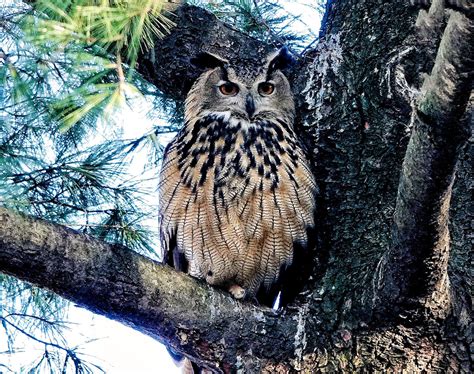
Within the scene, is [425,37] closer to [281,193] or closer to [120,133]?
[281,193]

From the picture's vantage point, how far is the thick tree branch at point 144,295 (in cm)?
164

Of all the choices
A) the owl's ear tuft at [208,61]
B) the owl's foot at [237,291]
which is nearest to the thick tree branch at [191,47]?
the owl's ear tuft at [208,61]

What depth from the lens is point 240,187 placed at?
2357 millimetres

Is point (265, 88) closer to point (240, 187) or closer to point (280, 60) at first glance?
point (280, 60)

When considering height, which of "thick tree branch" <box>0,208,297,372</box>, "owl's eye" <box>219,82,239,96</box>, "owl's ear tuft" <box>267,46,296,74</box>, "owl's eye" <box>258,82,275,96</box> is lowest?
"thick tree branch" <box>0,208,297,372</box>

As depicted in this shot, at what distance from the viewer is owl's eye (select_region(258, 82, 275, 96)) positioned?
2682 millimetres

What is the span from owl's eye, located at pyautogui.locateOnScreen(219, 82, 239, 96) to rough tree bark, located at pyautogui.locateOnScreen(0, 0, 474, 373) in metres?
0.26

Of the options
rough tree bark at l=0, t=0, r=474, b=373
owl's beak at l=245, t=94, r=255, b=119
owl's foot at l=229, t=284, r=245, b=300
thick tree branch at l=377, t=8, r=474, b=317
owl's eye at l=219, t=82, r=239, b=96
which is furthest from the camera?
owl's eye at l=219, t=82, r=239, b=96

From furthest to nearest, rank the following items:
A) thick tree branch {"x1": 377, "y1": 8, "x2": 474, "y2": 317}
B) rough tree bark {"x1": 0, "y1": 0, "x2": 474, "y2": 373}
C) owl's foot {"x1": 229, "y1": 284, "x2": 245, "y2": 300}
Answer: owl's foot {"x1": 229, "y1": 284, "x2": 245, "y2": 300}
rough tree bark {"x1": 0, "y1": 0, "x2": 474, "y2": 373}
thick tree branch {"x1": 377, "y1": 8, "x2": 474, "y2": 317}

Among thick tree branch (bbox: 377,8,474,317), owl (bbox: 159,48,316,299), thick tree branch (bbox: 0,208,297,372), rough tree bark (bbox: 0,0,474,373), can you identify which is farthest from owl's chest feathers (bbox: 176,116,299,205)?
thick tree branch (bbox: 377,8,474,317)

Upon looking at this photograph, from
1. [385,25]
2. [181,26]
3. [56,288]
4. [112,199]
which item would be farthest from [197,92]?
[56,288]

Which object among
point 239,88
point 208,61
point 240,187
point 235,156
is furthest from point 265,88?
point 240,187

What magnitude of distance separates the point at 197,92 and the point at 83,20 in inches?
49.8

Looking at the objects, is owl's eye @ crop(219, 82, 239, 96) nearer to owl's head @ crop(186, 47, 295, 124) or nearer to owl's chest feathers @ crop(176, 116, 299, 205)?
owl's head @ crop(186, 47, 295, 124)
